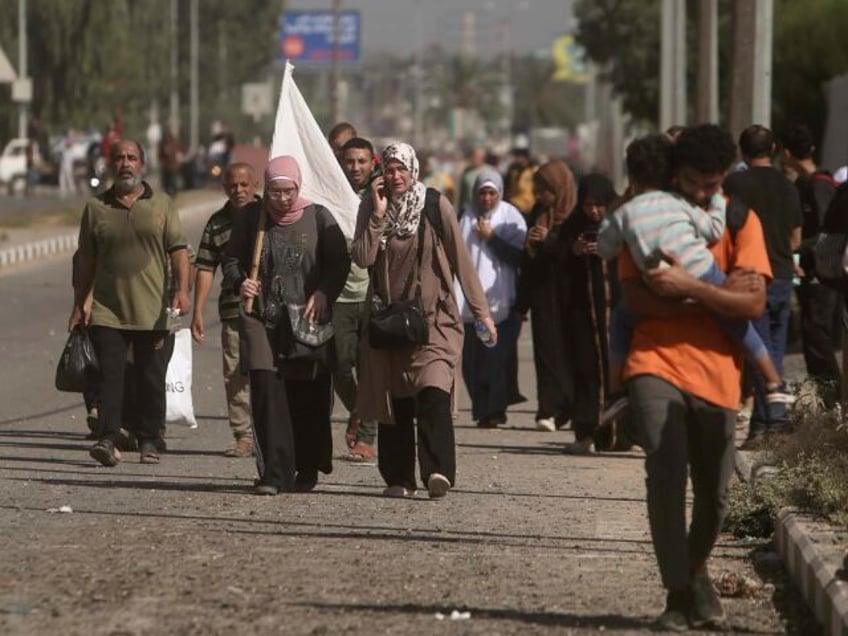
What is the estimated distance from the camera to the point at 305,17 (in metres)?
97.8

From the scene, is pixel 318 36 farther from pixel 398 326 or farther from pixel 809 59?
pixel 398 326

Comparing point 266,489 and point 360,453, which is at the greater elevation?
point 266,489

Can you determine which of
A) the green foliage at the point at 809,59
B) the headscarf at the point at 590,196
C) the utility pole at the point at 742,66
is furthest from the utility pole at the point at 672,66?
the headscarf at the point at 590,196

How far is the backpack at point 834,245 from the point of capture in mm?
9633

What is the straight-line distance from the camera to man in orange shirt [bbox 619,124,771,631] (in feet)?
23.5

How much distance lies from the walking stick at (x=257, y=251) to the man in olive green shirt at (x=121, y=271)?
137 cm

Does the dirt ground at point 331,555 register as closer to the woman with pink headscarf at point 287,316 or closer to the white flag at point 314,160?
the woman with pink headscarf at point 287,316

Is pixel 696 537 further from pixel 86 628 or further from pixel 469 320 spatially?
pixel 469 320

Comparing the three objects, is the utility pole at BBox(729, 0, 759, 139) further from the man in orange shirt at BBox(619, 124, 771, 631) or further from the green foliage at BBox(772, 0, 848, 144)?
the green foliage at BBox(772, 0, 848, 144)

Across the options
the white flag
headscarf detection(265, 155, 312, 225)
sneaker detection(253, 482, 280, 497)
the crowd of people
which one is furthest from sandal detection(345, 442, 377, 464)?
headscarf detection(265, 155, 312, 225)

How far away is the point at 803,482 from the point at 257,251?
274 cm

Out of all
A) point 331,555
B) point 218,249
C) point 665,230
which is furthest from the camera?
point 218,249

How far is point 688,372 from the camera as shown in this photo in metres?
7.23

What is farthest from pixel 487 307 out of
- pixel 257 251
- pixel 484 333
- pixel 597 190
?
pixel 597 190
